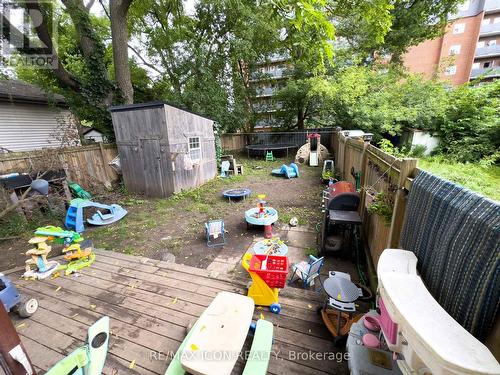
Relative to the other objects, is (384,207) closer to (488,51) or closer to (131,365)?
(131,365)

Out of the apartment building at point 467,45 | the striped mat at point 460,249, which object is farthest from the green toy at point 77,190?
the apartment building at point 467,45

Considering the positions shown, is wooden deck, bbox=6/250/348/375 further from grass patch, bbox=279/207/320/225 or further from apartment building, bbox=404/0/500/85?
apartment building, bbox=404/0/500/85

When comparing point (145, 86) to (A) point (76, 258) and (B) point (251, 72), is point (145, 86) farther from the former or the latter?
(A) point (76, 258)

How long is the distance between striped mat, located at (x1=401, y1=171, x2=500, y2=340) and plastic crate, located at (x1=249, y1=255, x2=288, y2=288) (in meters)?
1.40

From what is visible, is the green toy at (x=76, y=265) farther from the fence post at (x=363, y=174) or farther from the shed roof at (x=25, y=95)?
the shed roof at (x=25, y=95)

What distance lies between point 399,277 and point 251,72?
1713cm

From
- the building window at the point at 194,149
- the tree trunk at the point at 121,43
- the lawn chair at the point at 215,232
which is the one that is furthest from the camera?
the building window at the point at 194,149

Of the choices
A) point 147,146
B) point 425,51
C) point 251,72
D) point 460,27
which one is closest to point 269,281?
point 147,146

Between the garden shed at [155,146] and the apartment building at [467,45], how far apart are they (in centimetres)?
2375

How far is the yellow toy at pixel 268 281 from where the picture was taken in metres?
2.47

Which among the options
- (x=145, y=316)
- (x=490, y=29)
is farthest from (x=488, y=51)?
(x=145, y=316)

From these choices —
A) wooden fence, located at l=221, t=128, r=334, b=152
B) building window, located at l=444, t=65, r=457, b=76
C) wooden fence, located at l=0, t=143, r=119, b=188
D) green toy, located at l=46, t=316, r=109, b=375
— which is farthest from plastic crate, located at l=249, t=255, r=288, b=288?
building window, located at l=444, t=65, r=457, b=76

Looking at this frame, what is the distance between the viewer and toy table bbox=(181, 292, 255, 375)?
147 centimetres

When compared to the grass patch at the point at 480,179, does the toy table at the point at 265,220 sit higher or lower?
lower
